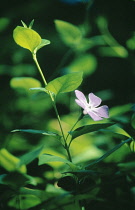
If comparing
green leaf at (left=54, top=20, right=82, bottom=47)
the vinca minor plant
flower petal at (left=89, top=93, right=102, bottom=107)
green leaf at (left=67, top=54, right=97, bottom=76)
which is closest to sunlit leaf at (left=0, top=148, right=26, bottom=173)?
the vinca minor plant

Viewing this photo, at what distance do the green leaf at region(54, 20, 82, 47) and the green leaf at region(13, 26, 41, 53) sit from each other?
1.66 feet

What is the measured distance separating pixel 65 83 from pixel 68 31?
0.68 metres

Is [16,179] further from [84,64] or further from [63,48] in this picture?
[63,48]

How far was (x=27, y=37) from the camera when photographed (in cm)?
63

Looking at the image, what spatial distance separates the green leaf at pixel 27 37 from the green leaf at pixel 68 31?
50 centimetres

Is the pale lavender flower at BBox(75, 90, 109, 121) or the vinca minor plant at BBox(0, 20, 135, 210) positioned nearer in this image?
Result: the vinca minor plant at BBox(0, 20, 135, 210)

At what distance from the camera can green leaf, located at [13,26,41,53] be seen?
0.61 m

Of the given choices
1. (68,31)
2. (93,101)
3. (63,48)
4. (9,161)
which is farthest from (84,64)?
(9,161)

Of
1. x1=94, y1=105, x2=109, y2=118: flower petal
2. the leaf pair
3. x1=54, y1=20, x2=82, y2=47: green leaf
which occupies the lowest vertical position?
x1=94, y1=105, x2=109, y2=118: flower petal

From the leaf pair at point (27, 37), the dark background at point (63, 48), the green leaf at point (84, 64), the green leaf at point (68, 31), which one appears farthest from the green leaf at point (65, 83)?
the green leaf at point (84, 64)

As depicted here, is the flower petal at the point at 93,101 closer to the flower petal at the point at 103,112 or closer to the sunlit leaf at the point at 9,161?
the flower petal at the point at 103,112

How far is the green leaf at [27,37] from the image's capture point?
2.00 ft

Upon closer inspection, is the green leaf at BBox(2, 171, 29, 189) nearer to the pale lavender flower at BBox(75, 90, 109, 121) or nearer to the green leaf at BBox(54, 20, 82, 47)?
the pale lavender flower at BBox(75, 90, 109, 121)

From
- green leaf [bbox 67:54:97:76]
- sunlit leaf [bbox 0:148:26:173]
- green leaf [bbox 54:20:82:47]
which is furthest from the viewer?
green leaf [bbox 67:54:97:76]
